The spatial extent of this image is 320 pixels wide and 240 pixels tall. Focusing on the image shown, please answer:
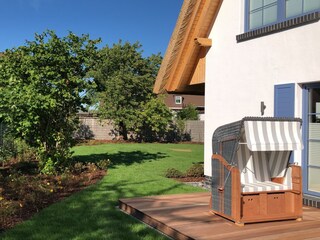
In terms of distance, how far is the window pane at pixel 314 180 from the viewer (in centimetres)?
672

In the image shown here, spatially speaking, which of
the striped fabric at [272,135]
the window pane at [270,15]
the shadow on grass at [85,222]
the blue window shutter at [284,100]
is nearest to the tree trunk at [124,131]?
the shadow on grass at [85,222]

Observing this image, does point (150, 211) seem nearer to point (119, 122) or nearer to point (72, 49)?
point (72, 49)

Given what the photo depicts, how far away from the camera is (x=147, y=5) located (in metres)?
27.2

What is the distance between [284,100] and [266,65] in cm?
89

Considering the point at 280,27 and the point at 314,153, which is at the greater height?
the point at 280,27

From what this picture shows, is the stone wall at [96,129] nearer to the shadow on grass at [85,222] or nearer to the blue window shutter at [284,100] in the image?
the shadow on grass at [85,222]

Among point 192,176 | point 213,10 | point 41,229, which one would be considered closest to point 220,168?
point 41,229

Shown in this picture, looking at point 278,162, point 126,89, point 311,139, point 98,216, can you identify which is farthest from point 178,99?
point 278,162

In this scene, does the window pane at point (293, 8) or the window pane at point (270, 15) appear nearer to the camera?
the window pane at point (293, 8)

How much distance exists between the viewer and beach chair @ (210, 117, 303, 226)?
5.38 m

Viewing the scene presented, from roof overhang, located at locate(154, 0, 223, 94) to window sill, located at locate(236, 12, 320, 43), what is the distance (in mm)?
1242

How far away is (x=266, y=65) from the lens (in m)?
7.70

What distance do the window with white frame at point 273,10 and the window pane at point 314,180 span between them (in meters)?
2.72

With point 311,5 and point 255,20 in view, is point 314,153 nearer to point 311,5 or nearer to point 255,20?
point 311,5
